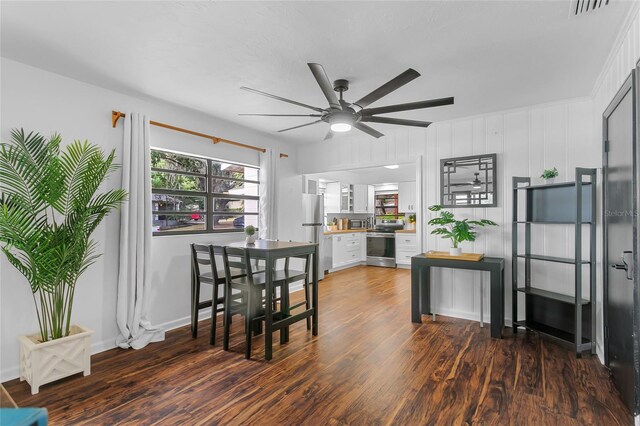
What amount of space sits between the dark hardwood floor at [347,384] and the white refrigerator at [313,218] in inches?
109

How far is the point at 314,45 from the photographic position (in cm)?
234

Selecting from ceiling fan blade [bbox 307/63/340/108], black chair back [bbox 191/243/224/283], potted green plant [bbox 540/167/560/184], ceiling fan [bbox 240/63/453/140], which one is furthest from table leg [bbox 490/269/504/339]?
black chair back [bbox 191/243/224/283]

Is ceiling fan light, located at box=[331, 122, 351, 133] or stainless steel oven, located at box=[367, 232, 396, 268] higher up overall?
ceiling fan light, located at box=[331, 122, 351, 133]

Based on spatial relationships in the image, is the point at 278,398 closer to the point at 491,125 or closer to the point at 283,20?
the point at 283,20

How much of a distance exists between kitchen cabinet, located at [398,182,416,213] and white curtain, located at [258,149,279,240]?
14.1ft

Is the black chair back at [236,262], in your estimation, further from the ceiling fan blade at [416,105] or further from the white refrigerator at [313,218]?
the white refrigerator at [313,218]

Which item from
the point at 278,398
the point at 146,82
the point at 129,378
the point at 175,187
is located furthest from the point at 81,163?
the point at 278,398

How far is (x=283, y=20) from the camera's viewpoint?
2.06 meters

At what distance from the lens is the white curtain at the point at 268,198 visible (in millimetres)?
4742

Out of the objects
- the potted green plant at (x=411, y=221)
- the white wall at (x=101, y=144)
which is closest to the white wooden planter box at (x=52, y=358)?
the white wall at (x=101, y=144)

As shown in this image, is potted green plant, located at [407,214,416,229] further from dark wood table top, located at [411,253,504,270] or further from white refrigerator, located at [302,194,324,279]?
dark wood table top, located at [411,253,504,270]

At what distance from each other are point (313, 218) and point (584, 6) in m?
4.89

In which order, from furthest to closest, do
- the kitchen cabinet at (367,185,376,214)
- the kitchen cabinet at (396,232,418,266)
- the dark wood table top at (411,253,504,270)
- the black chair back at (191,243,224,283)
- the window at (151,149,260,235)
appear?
the kitchen cabinet at (367,185,376,214) < the kitchen cabinet at (396,232,418,266) < the window at (151,149,260,235) < the dark wood table top at (411,253,504,270) < the black chair back at (191,243,224,283)

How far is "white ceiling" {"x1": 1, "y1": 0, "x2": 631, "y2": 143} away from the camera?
1.96 m
